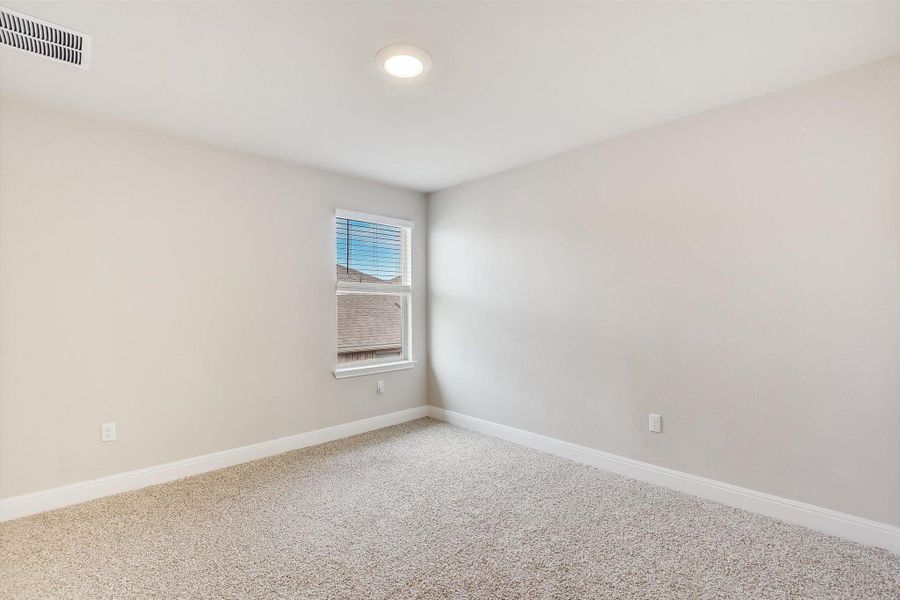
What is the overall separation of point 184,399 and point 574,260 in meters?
3.00

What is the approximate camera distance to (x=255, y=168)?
11.4ft

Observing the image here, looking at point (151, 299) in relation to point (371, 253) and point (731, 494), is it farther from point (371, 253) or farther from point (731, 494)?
point (731, 494)

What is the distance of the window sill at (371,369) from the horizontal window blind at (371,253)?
78 centimetres

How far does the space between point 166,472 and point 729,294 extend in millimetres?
3774

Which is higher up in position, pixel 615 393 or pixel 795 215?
pixel 795 215

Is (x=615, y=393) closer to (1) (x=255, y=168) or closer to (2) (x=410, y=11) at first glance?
(2) (x=410, y=11)

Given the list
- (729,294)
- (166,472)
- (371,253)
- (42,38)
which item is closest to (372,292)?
(371,253)

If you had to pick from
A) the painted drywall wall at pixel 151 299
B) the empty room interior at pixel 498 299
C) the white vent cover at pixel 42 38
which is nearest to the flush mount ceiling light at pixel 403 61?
the empty room interior at pixel 498 299

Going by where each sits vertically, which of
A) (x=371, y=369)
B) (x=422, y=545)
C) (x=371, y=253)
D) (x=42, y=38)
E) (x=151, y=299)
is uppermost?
(x=42, y=38)

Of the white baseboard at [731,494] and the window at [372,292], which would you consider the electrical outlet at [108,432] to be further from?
the white baseboard at [731,494]

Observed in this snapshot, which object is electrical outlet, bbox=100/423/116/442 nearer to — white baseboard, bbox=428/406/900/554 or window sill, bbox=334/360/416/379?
window sill, bbox=334/360/416/379

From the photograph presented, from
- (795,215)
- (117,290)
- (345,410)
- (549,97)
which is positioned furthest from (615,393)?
(117,290)

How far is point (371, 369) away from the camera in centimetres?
A: 414

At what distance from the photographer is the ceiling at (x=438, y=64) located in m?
1.82
